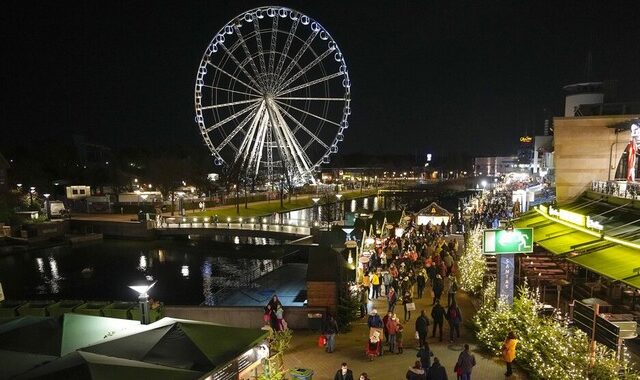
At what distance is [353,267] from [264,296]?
5.21 m

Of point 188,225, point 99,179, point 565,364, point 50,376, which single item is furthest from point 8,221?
point 565,364

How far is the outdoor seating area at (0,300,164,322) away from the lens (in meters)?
13.8

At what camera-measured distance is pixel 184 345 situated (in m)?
8.37

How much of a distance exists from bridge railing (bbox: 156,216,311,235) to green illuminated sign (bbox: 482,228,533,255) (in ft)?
86.8

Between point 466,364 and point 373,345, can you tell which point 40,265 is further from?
point 466,364

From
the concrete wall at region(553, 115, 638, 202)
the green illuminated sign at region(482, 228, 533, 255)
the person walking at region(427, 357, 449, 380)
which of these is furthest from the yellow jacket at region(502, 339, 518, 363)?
the concrete wall at region(553, 115, 638, 202)

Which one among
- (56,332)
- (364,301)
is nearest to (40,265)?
(364,301)

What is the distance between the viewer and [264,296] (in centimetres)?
2155

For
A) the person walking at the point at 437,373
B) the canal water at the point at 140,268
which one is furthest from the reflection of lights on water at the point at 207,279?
the person walking at the point at 437,373

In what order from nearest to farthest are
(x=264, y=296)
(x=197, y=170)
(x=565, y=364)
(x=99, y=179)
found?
(x=565, y=364) → (x=264, y=296) → (x=197, y=170) → (x=99, y=179)

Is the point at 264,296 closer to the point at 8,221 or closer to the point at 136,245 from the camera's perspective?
the point at 136,245

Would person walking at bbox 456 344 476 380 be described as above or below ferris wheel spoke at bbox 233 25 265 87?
below

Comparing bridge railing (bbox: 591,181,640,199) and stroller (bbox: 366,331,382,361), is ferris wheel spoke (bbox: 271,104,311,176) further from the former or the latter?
stroller (bbox: 366,331,382,361)

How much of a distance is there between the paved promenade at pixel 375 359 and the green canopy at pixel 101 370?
4689 mm
